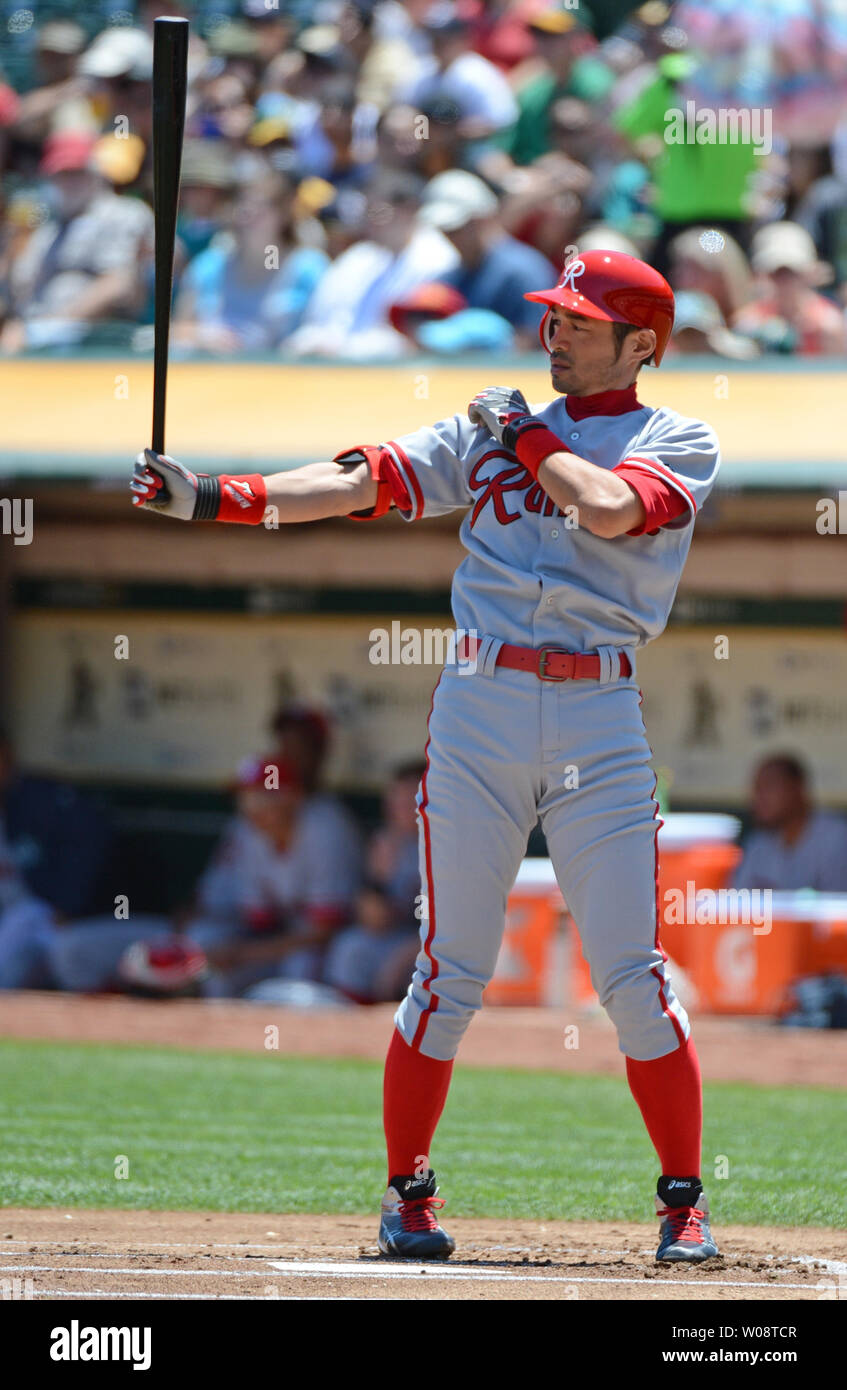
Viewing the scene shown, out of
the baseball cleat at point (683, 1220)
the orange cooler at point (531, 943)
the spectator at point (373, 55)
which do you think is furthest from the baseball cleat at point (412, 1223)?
the spectator at point (373, 55)

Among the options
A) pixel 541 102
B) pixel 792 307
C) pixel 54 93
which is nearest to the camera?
pixel 792 307

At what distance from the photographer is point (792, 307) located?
8.36m

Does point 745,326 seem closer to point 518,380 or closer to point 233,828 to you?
point 518,380

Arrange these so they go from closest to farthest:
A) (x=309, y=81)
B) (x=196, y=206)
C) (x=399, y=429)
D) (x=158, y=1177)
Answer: (x=158, y=1177) → (x=399, y=429) → (x=196, y=206) → (x=309, y=81)

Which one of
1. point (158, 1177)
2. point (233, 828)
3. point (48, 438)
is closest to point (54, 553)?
point (48, 438)

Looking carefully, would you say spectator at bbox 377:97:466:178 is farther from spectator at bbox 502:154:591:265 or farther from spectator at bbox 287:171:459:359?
spectator at bbox 502:154:591:265

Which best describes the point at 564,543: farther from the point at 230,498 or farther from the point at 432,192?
the point at 432,192

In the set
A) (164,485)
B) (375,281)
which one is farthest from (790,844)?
(164,485)

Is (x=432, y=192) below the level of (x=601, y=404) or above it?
above

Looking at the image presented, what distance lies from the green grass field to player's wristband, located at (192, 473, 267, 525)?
1.63 meters

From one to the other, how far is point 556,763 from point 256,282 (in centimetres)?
622

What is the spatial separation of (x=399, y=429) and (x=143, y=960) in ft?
7.97

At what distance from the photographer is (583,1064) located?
6.69 metres

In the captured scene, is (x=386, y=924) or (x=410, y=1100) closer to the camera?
(x=410, y=1100)
